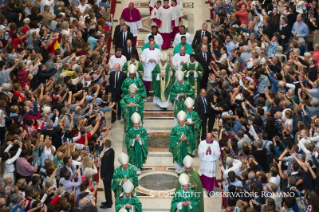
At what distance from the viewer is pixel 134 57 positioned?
21.9 m

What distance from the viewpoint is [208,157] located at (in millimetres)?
18484

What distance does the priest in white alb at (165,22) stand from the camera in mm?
25141

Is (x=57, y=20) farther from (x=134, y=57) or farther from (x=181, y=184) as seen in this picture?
(x=181, y=184)

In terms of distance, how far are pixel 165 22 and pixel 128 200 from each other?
10079 millimetres

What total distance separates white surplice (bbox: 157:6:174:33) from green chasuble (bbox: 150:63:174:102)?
3328 mm

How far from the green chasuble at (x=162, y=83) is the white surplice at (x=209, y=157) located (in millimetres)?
3948

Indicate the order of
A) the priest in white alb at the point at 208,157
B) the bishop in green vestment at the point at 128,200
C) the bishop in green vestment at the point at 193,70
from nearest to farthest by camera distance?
the bishop in green vestment at the point at 128,200, the priest in white alb at the point at 208,157, the bishop in green vestment at the point at 193,70

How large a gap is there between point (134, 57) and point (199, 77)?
191cm

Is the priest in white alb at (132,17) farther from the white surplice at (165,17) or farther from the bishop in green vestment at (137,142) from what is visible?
the bishop in green vestment at (137,142)

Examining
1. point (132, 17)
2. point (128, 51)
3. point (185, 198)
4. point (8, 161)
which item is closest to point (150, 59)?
point (128, 51)

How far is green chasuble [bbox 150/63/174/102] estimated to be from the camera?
22.0m

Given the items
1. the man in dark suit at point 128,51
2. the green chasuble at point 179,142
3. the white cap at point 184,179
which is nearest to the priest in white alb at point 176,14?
the man in dark suit at point 128,51

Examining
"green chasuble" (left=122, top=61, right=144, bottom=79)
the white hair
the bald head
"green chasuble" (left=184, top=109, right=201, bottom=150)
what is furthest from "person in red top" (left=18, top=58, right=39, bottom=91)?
"green chasuble" (left=184, top=109, right=201, bottom=150)

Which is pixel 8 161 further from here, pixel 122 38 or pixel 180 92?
pixel 122 38
